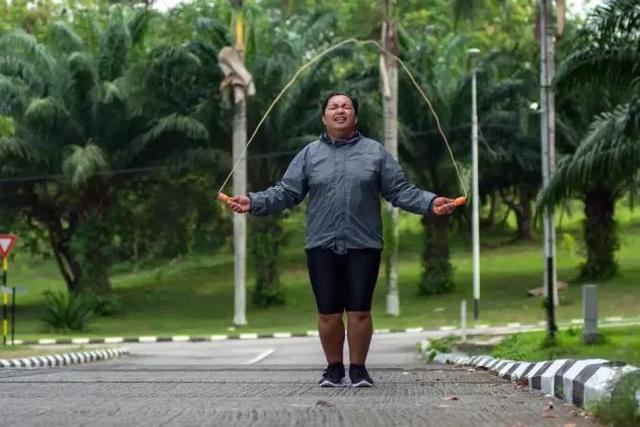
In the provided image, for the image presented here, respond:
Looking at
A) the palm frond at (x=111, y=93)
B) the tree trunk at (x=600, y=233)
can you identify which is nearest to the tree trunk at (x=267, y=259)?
the palm frond at (x=111, y=93)

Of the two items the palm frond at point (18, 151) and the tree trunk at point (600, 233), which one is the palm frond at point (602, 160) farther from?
the tree trunk at point (600, 233)

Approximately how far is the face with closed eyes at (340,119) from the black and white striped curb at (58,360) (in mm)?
10015

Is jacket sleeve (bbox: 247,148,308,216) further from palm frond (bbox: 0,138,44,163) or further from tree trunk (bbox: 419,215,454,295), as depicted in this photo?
tree trunk (bbox: 419,215,454,295)

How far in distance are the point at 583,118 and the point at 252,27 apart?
37.4 feet

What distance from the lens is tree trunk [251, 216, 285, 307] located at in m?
43.2

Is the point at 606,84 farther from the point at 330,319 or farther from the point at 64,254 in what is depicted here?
the point at 64,254

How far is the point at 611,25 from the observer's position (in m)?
18.2

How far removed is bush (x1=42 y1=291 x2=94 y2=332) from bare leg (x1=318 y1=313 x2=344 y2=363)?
95.1 feet

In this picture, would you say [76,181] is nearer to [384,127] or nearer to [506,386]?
[384,127]

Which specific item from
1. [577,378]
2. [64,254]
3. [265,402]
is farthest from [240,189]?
[577,378]

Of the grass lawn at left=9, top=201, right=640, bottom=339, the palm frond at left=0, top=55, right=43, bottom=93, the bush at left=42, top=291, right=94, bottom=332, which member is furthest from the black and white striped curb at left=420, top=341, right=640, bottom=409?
the palm frond at left=0, top=55, right=43, bottom=93

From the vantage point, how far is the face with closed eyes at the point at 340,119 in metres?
8.88

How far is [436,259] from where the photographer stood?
45.4 m

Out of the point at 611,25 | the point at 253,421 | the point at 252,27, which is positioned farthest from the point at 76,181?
the point at 253,421
